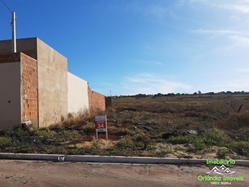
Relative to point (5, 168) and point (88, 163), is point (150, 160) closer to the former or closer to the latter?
point (88, 163)

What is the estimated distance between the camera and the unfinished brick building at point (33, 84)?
9.27 m

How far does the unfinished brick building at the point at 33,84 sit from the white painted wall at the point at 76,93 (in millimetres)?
486

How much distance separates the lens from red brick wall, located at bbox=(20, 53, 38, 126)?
9.41 meters

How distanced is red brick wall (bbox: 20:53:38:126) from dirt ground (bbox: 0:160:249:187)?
4033 millimetres

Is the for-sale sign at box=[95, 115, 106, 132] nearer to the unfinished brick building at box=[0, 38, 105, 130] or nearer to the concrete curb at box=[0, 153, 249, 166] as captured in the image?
the concrete curb at box=[0, 153, 249, 166]

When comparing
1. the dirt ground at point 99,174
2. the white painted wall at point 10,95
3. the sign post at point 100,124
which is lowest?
the dirt ground at point 99,174

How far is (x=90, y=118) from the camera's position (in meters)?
13.6

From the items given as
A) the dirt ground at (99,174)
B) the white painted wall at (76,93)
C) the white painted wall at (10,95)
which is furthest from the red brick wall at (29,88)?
the white painted wall at (76,93)

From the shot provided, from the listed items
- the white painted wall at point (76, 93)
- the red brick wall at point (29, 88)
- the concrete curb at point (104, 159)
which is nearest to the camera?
the concrete curb at point (104, 159)

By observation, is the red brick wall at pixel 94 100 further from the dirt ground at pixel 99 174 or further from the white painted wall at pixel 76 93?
the dirt ground at pixel 99 174

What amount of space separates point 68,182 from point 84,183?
37 centimetres

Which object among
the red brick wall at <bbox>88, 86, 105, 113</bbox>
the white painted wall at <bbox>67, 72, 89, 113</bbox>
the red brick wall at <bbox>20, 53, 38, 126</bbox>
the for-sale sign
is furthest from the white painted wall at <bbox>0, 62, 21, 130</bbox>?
the red brick wall at <bbox>88, 86, 105, 113</bbox>

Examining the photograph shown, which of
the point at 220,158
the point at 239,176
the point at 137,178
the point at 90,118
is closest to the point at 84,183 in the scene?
the point at 137,178

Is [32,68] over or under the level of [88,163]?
over
